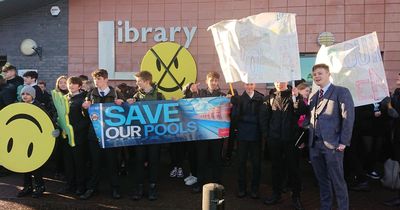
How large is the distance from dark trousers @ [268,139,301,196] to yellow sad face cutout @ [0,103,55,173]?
3.17m

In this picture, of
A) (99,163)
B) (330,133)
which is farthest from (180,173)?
(330,133)

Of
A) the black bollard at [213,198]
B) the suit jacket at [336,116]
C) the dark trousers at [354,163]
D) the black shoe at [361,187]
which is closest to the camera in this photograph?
the black bollard at [213,198]

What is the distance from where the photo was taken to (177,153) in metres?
7.23

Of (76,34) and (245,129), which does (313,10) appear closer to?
(245,129)

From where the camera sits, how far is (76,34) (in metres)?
10.2

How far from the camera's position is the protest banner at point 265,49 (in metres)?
5.58

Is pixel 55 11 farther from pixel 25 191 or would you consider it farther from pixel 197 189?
pixel 197 189

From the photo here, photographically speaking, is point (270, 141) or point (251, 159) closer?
point (270, 141)

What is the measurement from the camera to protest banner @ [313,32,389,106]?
18.1 ft

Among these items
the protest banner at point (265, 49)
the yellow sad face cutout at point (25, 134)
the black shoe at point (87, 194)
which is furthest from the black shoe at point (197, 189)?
the yellow sad face cutout at point (25, 134)

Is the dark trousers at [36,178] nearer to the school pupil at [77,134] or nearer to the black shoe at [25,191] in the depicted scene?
the black shoe at [25,191]

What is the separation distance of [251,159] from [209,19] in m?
4.65

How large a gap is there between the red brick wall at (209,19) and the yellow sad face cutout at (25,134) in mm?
4203

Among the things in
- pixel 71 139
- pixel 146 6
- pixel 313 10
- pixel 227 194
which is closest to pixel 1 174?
pixel 71 139
